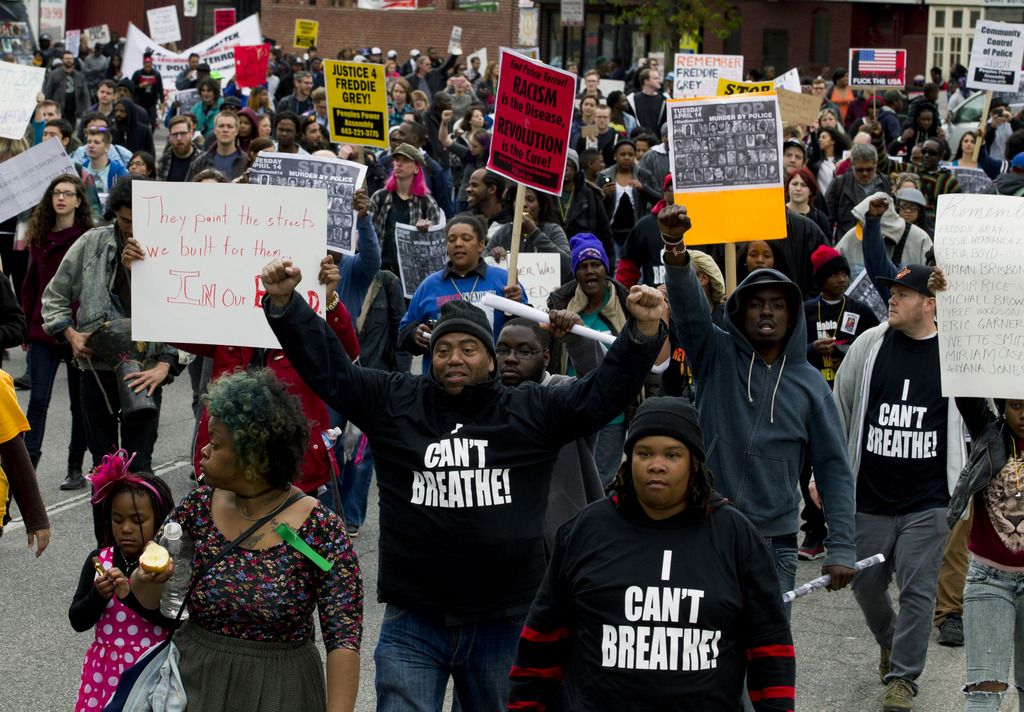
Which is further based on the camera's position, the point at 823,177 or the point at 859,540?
the point at 823,177

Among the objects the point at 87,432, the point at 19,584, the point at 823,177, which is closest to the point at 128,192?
the point at 87,432

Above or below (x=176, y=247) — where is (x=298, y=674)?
below

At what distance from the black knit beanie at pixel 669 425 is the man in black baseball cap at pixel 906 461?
2.73 m

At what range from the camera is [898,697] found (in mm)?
6488

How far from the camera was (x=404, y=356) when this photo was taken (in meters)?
9.42

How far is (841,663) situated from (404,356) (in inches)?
134

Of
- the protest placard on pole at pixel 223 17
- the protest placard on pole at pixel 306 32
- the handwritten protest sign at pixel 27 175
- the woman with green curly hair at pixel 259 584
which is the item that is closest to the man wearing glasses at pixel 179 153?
the handwritten protest sign at pixel 27 175

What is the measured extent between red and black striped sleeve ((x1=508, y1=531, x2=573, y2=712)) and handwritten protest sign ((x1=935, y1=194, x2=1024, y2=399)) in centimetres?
245

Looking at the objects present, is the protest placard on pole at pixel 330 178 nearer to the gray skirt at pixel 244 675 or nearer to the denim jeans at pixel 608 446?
the denim jeans at pixel 608 446

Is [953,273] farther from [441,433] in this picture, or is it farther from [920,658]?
[441,433]

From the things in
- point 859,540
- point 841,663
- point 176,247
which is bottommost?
point 841,663

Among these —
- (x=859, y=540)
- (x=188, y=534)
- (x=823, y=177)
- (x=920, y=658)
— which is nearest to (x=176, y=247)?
(x=188, y=534)

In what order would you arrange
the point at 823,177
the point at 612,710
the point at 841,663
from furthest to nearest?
the point at 823,177 → the point at 841,663 → the point at 612,710

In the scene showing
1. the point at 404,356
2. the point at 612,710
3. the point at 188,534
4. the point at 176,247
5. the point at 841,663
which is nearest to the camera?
the point at 612,710
